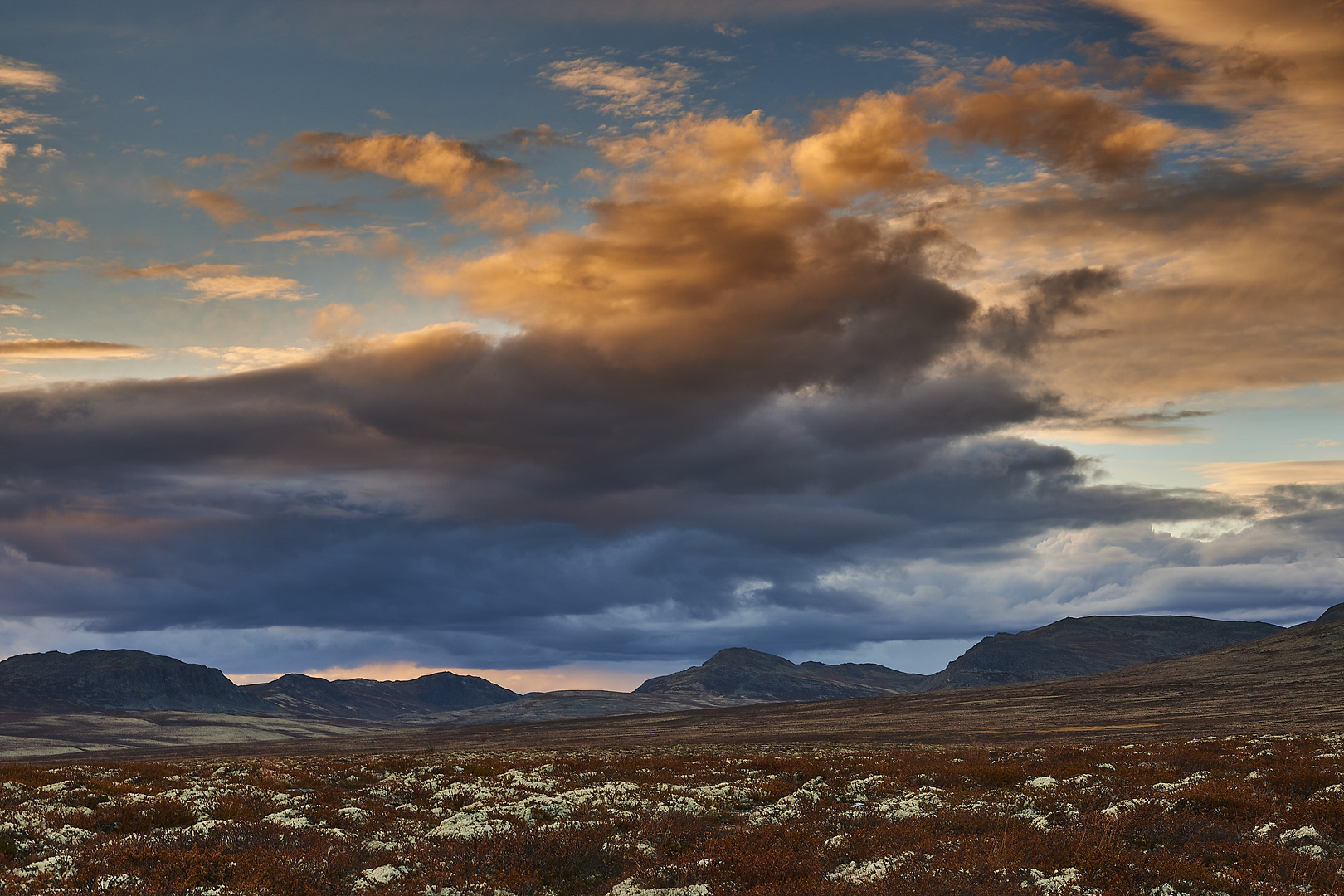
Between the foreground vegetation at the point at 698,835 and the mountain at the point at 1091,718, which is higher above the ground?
the foreground vegetation at the point at 698,835

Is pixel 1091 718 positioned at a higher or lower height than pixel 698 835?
lower

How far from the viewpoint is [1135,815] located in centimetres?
1908

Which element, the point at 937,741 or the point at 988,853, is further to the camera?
the point at 937,741

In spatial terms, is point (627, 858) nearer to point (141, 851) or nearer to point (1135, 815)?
point (141, 851)

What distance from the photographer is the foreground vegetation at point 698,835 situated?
46.6 feet

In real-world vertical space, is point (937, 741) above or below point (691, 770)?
below

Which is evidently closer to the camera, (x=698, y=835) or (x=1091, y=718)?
(x=698, y=835)

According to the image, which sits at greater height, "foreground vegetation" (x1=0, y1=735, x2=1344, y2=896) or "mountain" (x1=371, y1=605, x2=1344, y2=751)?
"foreground vegetation" (x1=0, y1=735, x2=1344, y2=896)

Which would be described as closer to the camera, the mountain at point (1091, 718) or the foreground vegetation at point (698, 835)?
the foreground vegetation at point (698, 835)

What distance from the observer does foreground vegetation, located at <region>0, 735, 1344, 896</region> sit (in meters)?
14.2

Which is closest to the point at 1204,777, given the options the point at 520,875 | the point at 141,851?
the point at 520,875

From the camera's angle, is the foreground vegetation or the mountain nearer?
the foreground vegetation

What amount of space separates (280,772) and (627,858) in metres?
24.3

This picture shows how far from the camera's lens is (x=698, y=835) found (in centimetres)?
1866
